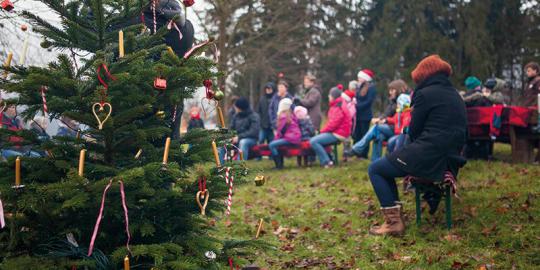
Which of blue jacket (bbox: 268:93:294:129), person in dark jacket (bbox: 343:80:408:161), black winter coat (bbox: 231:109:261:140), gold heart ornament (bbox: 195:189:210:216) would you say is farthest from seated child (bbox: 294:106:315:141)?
gold heart ornament (bbox: 195:189:210:216)

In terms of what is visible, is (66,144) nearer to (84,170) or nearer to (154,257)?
(84,170)

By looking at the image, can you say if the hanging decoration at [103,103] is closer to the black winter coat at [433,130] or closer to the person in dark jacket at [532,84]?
the black winter coat at [433,130]

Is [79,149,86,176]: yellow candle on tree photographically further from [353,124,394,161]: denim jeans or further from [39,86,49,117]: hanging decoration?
[353,124,394,161]: denim jeans

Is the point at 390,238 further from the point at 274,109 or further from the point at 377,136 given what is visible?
the point at 274,109

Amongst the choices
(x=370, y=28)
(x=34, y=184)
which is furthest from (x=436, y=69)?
(x=370, y=28)

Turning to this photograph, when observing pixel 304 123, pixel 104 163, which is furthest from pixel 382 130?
pixel 104 163

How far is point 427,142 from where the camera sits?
6.20 m

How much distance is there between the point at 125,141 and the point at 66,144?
1.12 feet

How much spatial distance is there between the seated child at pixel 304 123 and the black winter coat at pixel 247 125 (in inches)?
47.5

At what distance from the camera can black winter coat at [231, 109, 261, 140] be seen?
14.0m

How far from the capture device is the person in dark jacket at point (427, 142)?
6.20 m

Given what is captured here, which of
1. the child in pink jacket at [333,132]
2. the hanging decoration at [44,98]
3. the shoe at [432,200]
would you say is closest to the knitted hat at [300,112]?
the child in pink jacket at [333,132]

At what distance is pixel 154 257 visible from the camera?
3.36 metres

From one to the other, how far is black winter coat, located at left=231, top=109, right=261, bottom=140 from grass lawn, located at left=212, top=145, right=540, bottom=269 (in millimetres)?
3698
